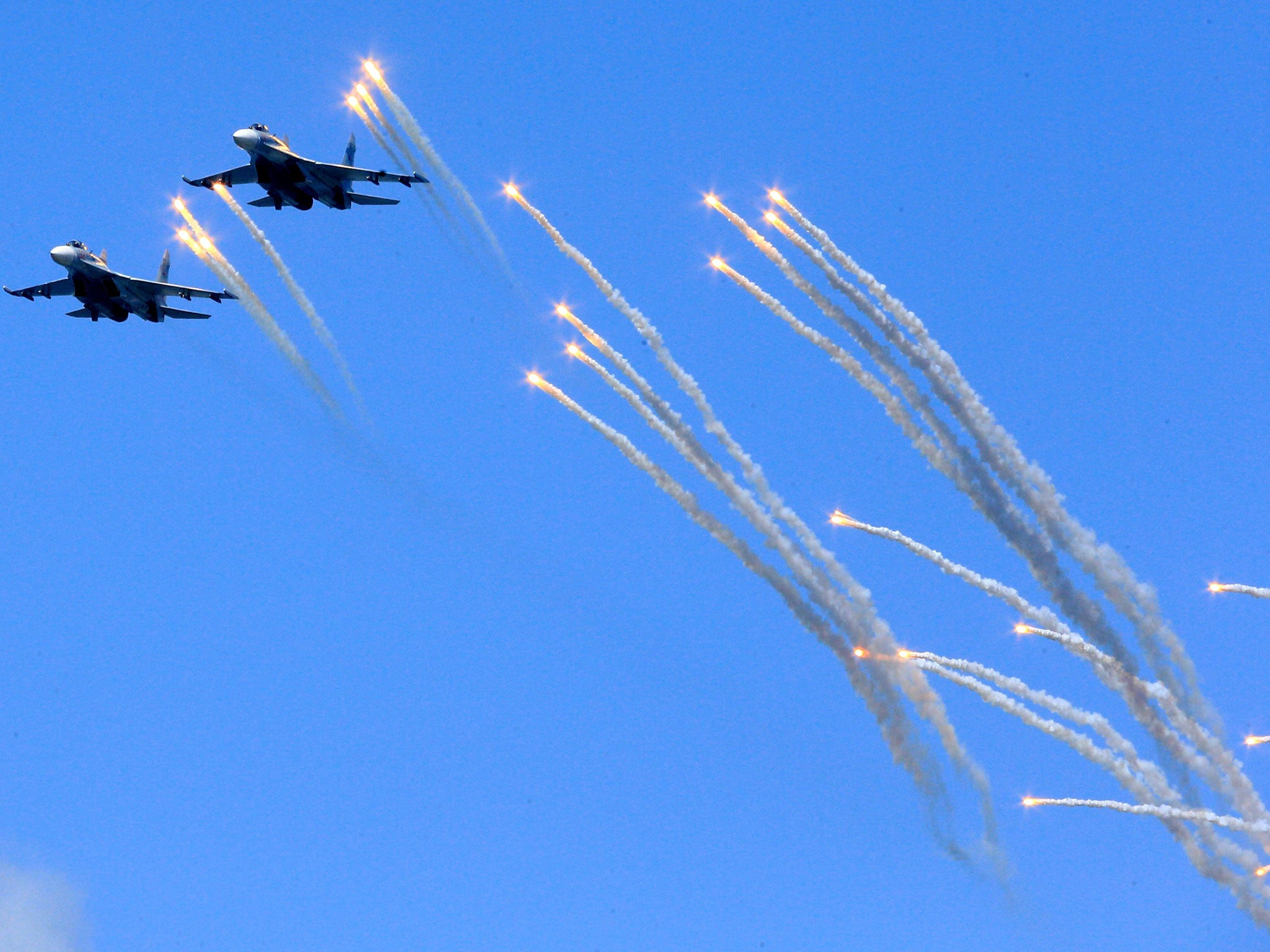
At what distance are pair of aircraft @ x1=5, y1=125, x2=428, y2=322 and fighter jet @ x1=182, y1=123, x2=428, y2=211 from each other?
3 centimetres

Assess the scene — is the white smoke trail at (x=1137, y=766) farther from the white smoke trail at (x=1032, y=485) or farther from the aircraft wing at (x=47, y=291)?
the aircraft wing at (x=47, y=291)

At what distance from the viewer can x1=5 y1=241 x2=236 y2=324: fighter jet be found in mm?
72875

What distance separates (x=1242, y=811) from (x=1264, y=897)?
374cm

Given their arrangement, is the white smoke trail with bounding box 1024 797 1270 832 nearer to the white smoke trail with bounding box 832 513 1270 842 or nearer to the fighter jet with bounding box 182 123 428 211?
the white smoke trail with bounding box 832 513 1270 842

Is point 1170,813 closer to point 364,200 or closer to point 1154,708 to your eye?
point 1154,708

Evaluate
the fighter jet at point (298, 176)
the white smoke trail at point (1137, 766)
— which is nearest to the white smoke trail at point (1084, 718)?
the white smoke trail at point (1137, 766)

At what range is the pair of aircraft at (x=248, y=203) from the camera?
236 ft

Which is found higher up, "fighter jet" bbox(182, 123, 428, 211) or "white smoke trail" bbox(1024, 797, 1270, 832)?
"fighter jet" bbox(182, 123, 428, 211)

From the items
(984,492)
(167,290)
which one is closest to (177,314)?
(167,290)

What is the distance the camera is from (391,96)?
7844 cm

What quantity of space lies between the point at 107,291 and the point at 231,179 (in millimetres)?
8412

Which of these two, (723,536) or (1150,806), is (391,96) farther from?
(1150,806)

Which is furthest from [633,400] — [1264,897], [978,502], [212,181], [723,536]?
[1264,897]

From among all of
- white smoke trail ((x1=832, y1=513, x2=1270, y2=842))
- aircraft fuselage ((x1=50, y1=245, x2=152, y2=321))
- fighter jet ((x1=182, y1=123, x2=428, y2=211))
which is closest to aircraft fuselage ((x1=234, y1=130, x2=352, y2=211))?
fighter jet ((x1=182, y1=123, x2=428, y2=211))
